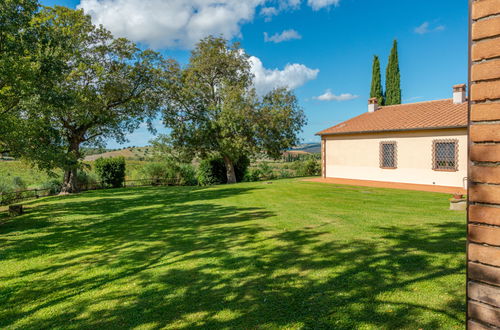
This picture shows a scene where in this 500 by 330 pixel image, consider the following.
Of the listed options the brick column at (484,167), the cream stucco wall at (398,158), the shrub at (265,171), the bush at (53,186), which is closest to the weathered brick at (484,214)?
the brick column at (484,167)

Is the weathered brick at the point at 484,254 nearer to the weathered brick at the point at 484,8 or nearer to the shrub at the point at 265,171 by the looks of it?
the weathered brick at the point at 484,8

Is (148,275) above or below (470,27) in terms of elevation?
below

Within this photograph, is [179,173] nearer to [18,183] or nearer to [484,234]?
[18,183]

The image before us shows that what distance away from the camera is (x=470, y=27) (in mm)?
2002

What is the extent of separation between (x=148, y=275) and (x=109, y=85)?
66.1ft

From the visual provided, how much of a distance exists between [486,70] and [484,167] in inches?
25.5

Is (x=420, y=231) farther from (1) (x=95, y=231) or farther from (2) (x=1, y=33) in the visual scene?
(2) (x=1, y=33)

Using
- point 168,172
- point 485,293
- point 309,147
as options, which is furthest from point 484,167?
point 309,147

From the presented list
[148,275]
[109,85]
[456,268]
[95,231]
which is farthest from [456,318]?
[109,85]

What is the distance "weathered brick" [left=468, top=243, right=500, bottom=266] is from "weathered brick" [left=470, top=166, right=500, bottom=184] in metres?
0.45

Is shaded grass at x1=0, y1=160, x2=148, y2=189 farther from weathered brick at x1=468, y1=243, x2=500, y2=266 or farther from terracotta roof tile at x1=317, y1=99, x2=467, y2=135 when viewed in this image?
weathered brick at x1=468, y1=243, x2=500, y2=266

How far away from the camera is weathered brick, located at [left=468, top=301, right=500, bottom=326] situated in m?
1.94

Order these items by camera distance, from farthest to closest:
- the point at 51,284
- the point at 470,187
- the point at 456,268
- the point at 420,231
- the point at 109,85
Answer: the point at 109,85, the point at 420,231, the point at 51,284, the point at 456,268, the point at 470,187

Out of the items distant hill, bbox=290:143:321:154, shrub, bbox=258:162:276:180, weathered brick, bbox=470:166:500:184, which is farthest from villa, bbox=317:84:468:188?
weathered brick, bbox=470:166:500:184
